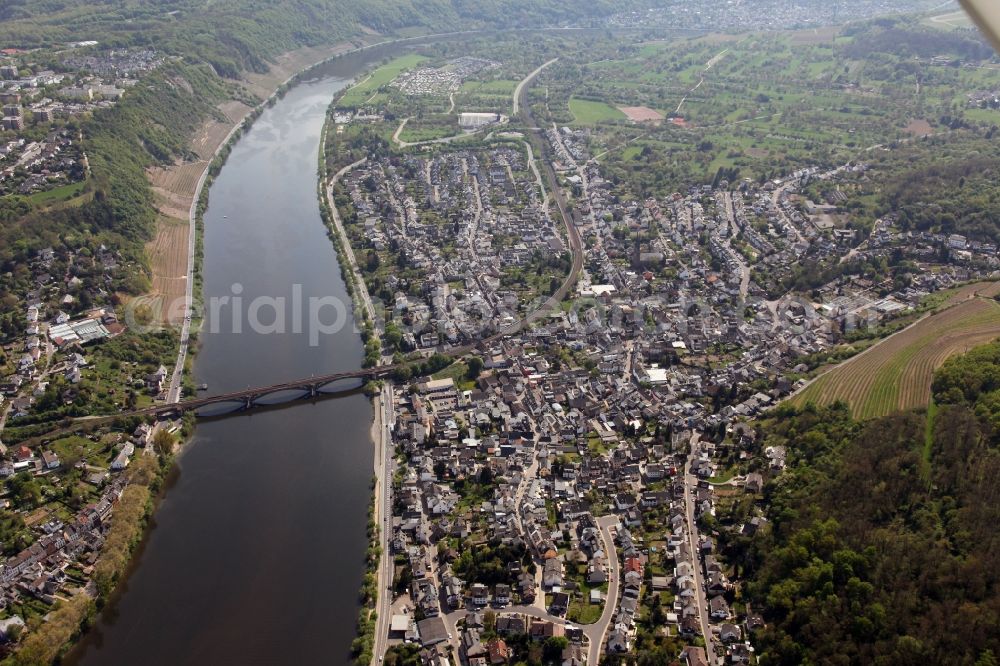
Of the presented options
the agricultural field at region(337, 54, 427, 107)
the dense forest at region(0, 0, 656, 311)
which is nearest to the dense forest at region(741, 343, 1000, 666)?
the dense forest at region(0, 0, 656, 311)

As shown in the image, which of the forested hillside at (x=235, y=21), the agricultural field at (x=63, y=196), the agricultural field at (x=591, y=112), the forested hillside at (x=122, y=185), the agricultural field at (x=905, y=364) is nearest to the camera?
the agricultural field at (x=905, y=364)

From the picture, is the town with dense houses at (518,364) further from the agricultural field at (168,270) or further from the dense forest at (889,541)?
the dense forest at (889,541)

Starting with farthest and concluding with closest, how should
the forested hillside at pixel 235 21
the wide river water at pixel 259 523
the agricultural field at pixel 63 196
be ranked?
the forested hillside at pixel 235 21, the agricultural field at pixel 63 196, the wide river water at pixel 259 523

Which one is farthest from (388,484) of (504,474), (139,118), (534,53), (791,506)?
(534,53)

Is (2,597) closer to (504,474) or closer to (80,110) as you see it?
(504,474)

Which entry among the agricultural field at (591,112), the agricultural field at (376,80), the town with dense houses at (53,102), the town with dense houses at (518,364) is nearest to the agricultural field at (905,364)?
the town with dense houses at (518,364)

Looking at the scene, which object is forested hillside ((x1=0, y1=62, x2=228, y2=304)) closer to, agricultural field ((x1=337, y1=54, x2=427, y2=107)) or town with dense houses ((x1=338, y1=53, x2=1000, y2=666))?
town with dense houses ((x1=338, y1=53, x2=1000, y2=666))

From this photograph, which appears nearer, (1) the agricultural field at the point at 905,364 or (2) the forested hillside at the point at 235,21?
(1) the agricultural field at the point at 905,364

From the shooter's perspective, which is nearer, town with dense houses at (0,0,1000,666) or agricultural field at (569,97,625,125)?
town with dense houses at (0,0,1000,666)
